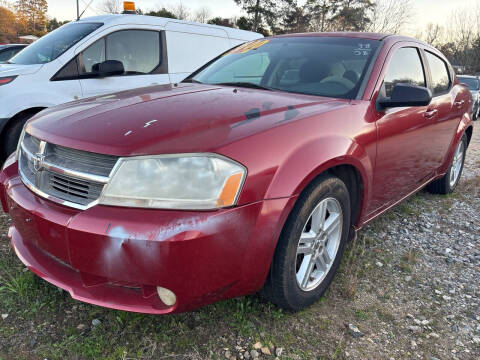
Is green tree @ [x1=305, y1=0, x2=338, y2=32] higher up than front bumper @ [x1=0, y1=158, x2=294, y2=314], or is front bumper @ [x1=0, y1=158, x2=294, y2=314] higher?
green tree @ [x1=305, y1=0, x2=338, y2=32]

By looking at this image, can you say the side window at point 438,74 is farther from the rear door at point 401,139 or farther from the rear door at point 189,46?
the rear door at point 189,46

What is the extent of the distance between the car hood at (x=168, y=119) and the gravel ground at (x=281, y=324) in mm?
906

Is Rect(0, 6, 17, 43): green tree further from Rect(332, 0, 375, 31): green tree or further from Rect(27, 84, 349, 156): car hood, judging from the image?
Rect(27, 84, 349, 156): car hood

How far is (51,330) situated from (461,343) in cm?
207

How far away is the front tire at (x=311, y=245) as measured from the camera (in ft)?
5.91

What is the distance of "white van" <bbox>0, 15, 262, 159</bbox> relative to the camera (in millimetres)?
3840

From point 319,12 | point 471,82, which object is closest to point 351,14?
point 319,12

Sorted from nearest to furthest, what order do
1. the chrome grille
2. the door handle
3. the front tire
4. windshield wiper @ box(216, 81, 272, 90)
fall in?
Answer: 1. the chrome grille
2. the front tire
3. windshield wiper @ box(216, 81, 272, 90)
4. the door handle

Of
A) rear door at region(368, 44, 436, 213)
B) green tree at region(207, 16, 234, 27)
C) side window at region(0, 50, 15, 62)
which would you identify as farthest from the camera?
green tree at region(207, 16, 234, 27)

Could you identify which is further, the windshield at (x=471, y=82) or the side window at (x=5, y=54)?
the windshield at (x=471, y=82)

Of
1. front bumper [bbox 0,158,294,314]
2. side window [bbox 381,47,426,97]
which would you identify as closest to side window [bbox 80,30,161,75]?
front bumper [bbox 0,158,294,314]

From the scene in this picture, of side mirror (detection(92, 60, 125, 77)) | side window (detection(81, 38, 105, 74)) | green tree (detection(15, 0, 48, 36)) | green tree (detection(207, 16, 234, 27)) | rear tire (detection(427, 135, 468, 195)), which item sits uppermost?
green tree (detection(15, 0, 48, 36))

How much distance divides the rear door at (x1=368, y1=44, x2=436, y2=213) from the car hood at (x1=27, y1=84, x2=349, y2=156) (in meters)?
0.46

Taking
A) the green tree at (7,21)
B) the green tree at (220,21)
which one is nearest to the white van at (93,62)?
the green tree at (220,21)
